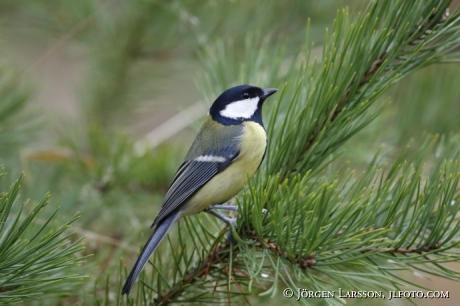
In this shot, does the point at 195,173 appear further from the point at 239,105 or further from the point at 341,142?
the point at 341,142

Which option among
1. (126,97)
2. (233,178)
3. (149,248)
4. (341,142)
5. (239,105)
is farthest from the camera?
(126,97)

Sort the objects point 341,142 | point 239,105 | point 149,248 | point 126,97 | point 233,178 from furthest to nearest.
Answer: point 126,97
point 239,105
point 233,178
point 149,248
point 341,142

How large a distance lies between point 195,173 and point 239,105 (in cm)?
22

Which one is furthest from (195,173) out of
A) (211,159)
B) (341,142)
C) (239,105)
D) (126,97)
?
(126,97)

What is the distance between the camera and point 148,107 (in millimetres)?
1784

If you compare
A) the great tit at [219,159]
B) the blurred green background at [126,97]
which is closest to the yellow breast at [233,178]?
the great tit at [219,159]

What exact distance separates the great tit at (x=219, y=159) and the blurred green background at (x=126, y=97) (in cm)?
7

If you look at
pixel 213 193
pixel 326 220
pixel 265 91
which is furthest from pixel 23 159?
pixel 326 220

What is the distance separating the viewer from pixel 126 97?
172 cm

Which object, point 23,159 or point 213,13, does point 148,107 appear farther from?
point 23,159

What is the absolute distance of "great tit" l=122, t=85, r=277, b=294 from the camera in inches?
44.8

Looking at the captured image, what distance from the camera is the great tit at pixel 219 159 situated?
1139 millimetres

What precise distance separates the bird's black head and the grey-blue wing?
4.2 inches

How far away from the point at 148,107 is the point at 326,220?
47.2 inches
